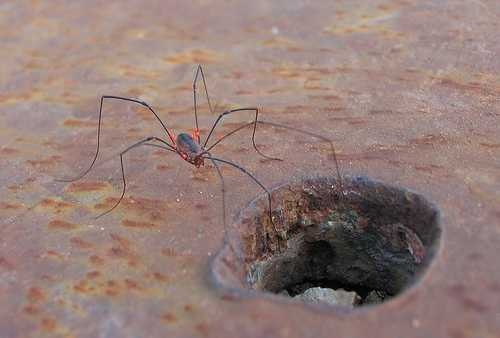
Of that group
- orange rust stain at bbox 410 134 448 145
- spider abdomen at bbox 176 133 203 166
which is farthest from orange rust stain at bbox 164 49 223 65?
orange rust stain at bbox 410 134 448 145

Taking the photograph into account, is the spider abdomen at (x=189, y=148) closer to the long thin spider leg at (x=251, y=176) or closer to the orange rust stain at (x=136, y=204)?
the long thin spider leg at (x=251, y=176)

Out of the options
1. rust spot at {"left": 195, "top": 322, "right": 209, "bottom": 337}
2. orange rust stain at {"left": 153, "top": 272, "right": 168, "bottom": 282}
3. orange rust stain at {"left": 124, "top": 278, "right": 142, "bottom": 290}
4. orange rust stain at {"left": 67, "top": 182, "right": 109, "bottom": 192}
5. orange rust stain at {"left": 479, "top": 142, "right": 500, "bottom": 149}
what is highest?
orange rust stain at {"left": 479, "top": 142, "right": 500, "bottom": 149}

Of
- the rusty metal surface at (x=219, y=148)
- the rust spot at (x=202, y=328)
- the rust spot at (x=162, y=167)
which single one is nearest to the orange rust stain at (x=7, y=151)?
the rusty metal surface at (x=219, y=148)

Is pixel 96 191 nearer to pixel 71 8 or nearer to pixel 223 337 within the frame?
pixel 223 337

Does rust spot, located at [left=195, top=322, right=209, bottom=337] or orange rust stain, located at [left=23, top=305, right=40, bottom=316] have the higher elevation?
rust spot, located at [left=195, top=322, right=209, bottom=337]

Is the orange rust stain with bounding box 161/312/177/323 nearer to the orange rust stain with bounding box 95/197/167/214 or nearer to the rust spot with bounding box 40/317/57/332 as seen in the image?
the rust spot with bounding box 40/317/57/332

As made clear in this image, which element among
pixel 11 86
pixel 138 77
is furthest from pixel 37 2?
pixel 138 77
